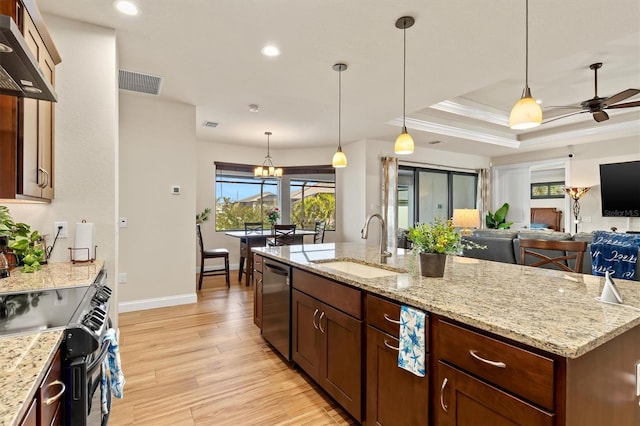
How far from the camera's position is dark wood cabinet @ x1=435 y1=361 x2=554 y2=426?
3.22 ft

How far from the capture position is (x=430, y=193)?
760 centimetres

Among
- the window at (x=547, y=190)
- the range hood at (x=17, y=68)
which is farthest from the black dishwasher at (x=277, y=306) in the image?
the window at (x=547, y=190)

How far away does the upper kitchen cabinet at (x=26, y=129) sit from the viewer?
149 centimetres

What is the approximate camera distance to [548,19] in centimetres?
235

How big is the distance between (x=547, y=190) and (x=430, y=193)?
16.3ft

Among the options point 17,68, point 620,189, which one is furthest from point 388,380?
point 620,189

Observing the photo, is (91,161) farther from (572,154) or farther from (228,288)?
(572,154)

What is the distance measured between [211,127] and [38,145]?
3.66 m

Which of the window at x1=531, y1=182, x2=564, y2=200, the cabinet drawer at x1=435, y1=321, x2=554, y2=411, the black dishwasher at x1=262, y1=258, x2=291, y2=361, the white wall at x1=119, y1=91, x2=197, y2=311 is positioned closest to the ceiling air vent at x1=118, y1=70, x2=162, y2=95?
the white wall at x1=119, y1=91, x2=197, y2=311

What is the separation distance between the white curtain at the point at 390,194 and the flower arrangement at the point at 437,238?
4556 millimetres

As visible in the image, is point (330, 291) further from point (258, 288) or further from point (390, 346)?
point (258, 288)

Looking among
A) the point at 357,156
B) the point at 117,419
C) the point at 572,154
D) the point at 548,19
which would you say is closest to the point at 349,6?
the point at 548,19

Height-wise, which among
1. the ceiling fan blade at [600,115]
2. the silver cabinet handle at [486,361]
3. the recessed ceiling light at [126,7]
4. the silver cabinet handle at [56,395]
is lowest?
the silver cabinet handle at [56,395]

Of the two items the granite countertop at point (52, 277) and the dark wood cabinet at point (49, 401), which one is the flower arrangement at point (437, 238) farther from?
the granite countertop at point (52, 277)
